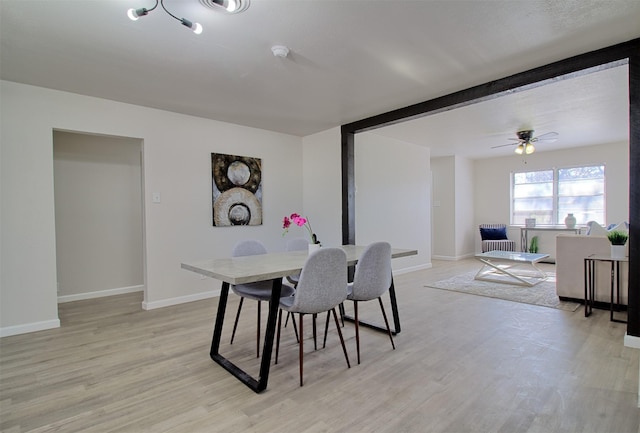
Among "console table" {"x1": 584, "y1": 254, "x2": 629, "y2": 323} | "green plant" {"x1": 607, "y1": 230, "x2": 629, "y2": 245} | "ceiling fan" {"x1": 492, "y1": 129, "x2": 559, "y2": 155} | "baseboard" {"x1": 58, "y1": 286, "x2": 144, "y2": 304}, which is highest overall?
"ceiling fan" {"x1": 492, "y1": 129, "x2": 559, "y2": 155}

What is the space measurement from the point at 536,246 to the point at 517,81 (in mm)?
5348

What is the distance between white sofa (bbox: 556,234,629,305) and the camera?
11.9 feet

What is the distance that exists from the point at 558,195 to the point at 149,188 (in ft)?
25.3

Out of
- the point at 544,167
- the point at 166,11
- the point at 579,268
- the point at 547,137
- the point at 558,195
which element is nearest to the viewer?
the point at 166,11

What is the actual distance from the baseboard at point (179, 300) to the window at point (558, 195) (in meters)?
6.80

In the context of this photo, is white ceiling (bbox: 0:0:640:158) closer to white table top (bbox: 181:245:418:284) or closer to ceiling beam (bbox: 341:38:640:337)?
ceiling beam (bbox: 341:38:640:337)

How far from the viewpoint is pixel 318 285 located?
6.92ft

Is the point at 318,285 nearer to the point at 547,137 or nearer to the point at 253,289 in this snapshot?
the point at 253,289

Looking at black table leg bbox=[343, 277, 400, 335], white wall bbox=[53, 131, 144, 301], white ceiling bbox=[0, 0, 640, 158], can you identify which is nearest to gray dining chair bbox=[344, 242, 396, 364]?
black table leg bbox=[343, 277, 400, 335]

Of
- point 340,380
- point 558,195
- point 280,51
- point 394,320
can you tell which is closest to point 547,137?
point 558,195

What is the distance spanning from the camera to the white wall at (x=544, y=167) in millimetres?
6219

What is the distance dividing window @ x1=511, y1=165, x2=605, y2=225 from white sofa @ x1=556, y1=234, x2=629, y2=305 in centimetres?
350

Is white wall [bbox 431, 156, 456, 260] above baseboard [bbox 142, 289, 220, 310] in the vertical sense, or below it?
above

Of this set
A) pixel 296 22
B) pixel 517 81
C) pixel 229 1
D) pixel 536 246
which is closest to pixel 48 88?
pixel 229 1
